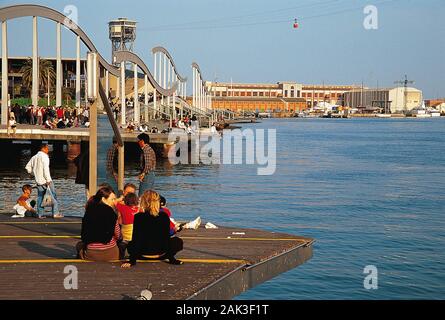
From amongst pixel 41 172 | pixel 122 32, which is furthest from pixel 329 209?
pixel 122 32

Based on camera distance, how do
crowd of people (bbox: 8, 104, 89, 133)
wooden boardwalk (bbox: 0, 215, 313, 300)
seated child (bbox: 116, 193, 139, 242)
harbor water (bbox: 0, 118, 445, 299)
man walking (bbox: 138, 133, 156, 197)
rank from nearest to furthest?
wooden boardwalk (bbox: 0, 215, 313, 300)
seated child (bbox: 116, 193, 139, 242)
man walking (bbox: 138, 133, 156, 197)
harbor water (bbox: 0, 118, 445, 299)
crowd of people (bbox: 8, 104, 89, 133)

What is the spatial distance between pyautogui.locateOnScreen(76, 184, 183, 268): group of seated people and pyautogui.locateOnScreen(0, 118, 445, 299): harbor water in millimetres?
3123

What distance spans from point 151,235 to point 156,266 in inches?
21.3

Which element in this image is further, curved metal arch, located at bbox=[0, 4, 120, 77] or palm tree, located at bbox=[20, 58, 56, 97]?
palm tree, located at bbox=[20, 58, 56, 97]

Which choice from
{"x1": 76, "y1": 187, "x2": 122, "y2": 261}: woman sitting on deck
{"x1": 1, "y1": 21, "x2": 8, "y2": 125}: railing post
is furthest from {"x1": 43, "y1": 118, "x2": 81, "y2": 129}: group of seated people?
{"x1": 76, "y1": 187, "x2": 122, "y2": 261}: woman sitting on deck

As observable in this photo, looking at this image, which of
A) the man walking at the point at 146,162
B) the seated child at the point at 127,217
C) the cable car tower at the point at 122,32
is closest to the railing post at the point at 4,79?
the man walking at the point at 146,162

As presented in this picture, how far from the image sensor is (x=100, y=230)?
Result: 10.0 metres

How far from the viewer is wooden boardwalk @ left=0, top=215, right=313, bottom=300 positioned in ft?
29.5

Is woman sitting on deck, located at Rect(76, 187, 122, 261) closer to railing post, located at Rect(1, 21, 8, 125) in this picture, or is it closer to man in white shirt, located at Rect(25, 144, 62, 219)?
man in white shirt, located at Rect(25, 144, 62, 219)

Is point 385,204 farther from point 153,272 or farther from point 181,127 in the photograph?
point 181,127

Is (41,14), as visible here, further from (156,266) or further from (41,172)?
(156,266)

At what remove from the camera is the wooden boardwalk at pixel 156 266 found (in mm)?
8992

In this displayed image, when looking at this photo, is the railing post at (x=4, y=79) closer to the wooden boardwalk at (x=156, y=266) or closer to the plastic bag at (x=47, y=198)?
the plastic bag at (x=47, y=198)

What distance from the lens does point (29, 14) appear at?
133ft
